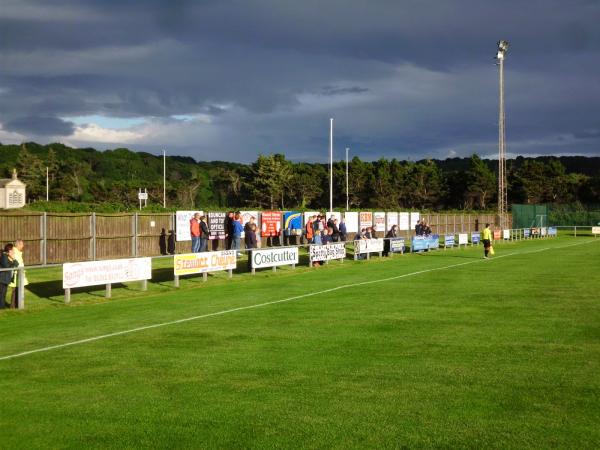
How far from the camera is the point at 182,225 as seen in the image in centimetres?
3172

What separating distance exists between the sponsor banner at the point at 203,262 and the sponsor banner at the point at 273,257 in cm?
136

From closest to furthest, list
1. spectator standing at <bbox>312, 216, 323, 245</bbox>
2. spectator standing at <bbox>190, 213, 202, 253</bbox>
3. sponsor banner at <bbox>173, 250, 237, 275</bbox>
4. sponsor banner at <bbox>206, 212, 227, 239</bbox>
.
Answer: sponsor banner at <bbox>173, 250, 237, 275</bbox> < spectator standing at <bbox>190, 213, 202, 253</bbox> < spectator standing at <bbox>312, 216, 323, 245</bbox> < sponsor banner at <bbox>206, 212, 227, 239</bbox>

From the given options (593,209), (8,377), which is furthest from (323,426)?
(593,209)

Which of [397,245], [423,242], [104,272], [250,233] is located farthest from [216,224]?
[104,272]

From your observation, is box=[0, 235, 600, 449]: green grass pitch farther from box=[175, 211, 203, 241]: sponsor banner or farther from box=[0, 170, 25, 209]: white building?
box=[0, 170, 25, 209]: white building

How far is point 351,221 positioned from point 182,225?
15038 mm

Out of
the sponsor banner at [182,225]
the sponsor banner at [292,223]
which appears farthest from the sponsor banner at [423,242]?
the sponsor banner at [182,225]

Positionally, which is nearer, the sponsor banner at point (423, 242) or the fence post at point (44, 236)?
the fence post at point (44, 236)

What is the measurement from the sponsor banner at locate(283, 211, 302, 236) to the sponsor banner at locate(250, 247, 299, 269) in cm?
943

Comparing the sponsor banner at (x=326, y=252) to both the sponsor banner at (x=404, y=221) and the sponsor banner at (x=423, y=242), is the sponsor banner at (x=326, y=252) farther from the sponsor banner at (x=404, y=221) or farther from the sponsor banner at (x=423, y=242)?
the sponsor banner at (x=404, y=221)

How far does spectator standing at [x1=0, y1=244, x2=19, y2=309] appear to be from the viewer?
17.1 meters

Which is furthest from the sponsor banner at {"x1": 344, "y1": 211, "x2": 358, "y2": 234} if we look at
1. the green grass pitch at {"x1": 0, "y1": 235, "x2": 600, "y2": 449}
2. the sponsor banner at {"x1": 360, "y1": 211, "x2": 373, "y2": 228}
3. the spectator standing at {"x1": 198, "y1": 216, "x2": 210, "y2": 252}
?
the green grass pitch at {"x1": 0, "y1": 235, "x2": 600, "y2": 449}

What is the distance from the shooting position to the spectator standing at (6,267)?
56.1ft

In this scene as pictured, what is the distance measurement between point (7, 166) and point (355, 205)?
176 feet
